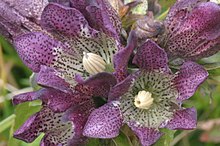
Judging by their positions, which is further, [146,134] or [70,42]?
[70,42]

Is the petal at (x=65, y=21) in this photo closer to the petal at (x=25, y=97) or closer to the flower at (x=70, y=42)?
the flower at (x=70, y=42)

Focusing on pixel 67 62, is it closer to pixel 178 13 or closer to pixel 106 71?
pixel 106 71

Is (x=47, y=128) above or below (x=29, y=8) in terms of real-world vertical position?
below

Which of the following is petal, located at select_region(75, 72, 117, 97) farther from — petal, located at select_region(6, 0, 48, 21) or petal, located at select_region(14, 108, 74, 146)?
petal, located at select_region(6, 0, 48, 21)

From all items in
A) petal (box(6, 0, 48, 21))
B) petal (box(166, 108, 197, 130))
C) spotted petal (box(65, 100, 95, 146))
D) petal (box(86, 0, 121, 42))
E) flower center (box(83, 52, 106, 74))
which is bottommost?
petal (box(166, 108, 197, 130))

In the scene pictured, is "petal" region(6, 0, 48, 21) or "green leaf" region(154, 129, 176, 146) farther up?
"petal" region(6, 0, 48, 21)

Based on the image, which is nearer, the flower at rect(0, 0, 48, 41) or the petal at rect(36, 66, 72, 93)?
the petal at rect(36, 66, 72, 93)

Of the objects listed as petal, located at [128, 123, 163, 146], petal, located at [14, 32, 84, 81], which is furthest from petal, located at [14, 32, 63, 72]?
petal, located at [128, 123, 163, 146]

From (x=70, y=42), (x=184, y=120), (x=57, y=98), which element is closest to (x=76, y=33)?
(x=70, y=42)
